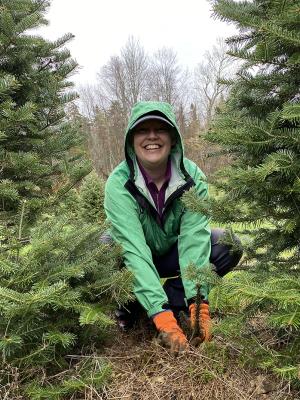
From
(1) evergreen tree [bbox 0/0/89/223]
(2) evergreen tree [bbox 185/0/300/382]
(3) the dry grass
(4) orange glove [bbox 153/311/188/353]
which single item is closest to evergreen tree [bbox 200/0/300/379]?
(2) evergreen tree [bbox 185/0/300/382]

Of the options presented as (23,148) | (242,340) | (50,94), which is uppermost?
(50,94)

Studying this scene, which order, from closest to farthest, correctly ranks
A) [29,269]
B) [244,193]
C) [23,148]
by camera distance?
1. [29,269]
2. [244,193]
3. [23,148]

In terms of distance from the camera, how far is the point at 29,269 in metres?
2.03

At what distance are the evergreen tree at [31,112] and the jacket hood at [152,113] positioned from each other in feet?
1.95

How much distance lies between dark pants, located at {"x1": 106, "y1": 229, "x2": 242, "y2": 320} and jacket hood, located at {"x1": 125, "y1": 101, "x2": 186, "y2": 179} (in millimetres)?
620

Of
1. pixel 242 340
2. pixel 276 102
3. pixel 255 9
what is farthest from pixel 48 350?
pixel 255 9

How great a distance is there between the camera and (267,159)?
6.19 feet

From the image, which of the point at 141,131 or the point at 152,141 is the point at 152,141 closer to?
the point at 152,141

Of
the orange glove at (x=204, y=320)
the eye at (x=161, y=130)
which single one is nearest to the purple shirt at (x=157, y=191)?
the eye at (x=161, y=130)

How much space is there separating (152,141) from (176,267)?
1043 mm

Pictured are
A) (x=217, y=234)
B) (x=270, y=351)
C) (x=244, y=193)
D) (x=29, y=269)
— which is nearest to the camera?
(x=270, y=351)

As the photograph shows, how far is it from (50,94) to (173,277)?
7.32 feet

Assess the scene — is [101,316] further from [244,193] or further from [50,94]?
[50,94]

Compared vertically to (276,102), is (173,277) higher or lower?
lower
